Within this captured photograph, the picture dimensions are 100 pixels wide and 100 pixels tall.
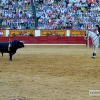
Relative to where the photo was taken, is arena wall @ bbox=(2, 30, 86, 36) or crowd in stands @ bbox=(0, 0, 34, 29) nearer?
arena wall @ bbox=(2, 30, 86, 36)

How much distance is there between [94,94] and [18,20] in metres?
21.3

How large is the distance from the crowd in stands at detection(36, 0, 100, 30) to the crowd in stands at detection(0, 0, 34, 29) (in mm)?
867

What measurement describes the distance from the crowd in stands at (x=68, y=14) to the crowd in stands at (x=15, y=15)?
34.1 inches

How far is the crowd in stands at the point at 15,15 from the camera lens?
2898 centimetres

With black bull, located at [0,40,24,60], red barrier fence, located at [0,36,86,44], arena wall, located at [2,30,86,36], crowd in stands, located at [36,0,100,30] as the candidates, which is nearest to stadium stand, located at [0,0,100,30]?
crowd in stands, located at [36,0,100,30]

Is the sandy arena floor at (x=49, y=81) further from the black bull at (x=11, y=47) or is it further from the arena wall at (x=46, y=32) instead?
the arena wall at (x=46, y=32)

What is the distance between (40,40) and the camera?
27.2m

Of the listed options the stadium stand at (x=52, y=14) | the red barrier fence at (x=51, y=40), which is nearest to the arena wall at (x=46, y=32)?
the stadium stand at (x=52, y=14)

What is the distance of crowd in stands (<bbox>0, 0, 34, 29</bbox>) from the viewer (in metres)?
29.0

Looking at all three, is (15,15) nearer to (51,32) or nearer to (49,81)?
(51,32)

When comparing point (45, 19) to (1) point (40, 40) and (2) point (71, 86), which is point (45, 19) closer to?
(1) point (40, 40)

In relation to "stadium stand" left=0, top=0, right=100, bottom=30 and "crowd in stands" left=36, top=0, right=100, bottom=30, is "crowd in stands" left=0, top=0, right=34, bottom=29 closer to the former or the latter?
"stadium stand" left=0, top=0, right=100, bottom=30

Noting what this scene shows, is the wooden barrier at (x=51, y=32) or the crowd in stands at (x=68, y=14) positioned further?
the crowd in stands at (x=68, y=14)

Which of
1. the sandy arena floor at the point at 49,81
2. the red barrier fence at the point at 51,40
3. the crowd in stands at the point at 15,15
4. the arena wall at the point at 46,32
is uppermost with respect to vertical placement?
the crowd in stands at the point at 15,15
